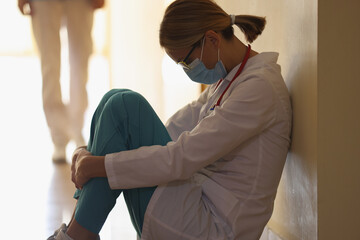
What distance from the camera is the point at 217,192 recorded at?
1.21m

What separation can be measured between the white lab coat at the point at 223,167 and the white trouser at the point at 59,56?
7.03 feet

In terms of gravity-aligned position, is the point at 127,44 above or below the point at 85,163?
below

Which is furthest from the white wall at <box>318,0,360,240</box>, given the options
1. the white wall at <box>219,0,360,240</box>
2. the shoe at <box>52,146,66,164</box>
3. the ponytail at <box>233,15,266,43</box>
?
the shoe at <box>52,146,66,164</box>

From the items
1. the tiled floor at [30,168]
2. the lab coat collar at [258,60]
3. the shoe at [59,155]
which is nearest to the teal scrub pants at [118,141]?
the lab coat collar at [258,60]

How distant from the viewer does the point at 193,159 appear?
1134mm

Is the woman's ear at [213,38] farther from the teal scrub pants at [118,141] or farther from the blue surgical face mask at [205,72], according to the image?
the teal scrub pants at [118,141]

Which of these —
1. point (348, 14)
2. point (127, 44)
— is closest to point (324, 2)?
point (348, 14)

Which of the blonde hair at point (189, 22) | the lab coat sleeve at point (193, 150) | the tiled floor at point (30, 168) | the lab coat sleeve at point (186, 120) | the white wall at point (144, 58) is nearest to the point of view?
the lab coat sleeve at point (193, 150)

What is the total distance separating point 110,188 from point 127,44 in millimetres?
2279

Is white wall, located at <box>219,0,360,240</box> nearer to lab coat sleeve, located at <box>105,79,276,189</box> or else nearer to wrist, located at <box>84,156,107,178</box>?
lab coat sleeve, located at <box>105,79,276,189</box>

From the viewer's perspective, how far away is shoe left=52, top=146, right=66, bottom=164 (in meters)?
3.17

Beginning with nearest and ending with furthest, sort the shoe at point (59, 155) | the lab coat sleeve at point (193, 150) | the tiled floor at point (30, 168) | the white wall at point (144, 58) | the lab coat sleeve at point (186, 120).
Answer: the lab coat sleeve at point (193, 150) < the lab coat sleeve at point (186, 120) < the tiled floor at point (30, 168) < the shoe at point (59, 155) < the white wall at point (144, 58)

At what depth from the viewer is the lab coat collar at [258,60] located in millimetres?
1262

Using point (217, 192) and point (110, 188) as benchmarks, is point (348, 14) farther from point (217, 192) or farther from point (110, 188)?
point (110, 188)
